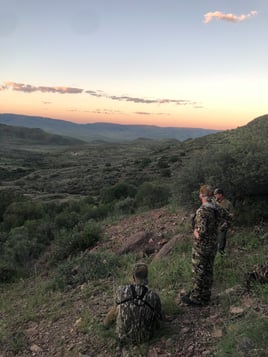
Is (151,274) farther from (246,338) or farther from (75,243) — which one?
(75,243)

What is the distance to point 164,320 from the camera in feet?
19.7

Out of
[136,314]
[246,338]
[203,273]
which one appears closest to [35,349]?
[136,314]

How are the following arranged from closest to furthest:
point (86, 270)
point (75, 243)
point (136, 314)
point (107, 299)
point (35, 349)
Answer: point (136, 314), point (35, 349), point (107, 299), point (86, 270), point (75, 243)

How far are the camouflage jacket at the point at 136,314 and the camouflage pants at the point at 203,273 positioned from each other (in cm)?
74

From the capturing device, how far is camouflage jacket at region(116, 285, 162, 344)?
5598 millimetres

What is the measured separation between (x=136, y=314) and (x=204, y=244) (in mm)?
1374

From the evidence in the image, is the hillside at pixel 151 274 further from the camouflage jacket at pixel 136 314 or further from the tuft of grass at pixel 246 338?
the camouflage jacket at pixel 136 314

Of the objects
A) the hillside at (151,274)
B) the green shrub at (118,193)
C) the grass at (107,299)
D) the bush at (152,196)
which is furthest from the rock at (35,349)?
the green shrub at (118,193)

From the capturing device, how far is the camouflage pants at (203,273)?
6145mm

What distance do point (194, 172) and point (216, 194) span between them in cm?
328

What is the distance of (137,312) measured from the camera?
5602 millimetres

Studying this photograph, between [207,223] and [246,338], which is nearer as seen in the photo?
[246,338]

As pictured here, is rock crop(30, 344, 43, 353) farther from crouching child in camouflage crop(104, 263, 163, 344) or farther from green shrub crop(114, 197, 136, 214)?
green shrub crop(114, 197, 136, 214)

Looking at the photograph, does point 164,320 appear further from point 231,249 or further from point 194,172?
point 194,172
